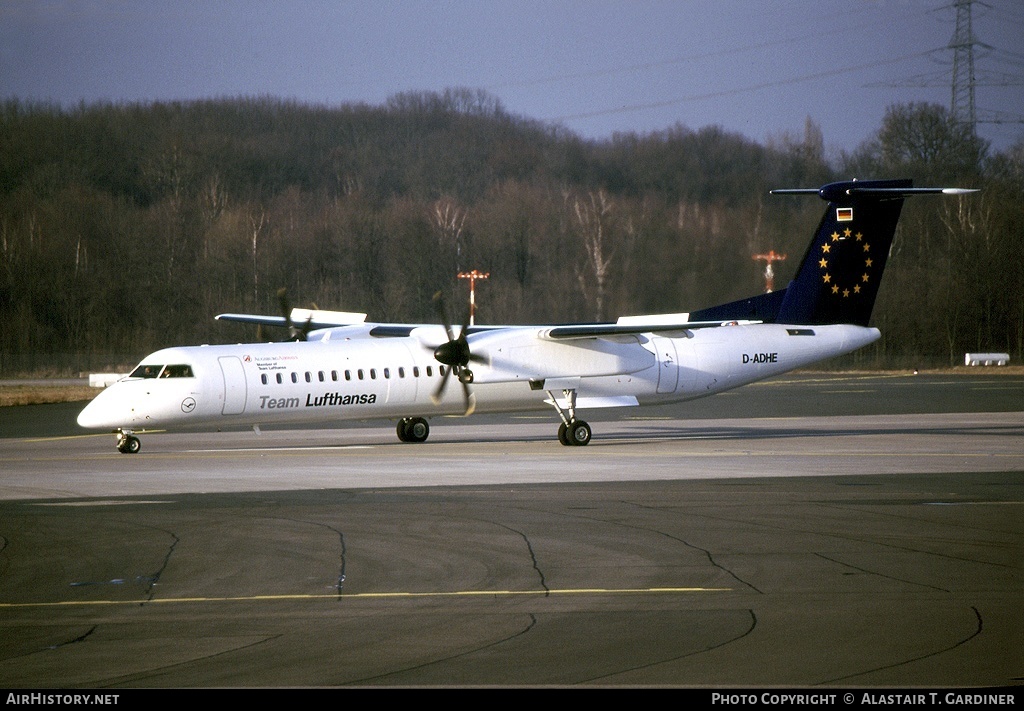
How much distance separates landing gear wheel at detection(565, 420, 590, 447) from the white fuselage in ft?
2.19

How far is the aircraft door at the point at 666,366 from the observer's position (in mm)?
30266

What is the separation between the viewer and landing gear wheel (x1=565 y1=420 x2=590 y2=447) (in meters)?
28.6

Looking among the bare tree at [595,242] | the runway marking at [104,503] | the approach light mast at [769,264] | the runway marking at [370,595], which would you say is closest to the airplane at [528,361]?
the runway marking at [104,503]

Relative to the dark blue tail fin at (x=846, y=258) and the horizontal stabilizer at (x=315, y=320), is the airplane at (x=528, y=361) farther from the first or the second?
the horizontal stabilizer at (x=315, y=320)

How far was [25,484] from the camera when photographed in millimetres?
20656

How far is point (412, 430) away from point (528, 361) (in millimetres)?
3744

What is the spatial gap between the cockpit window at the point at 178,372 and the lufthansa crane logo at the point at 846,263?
55.2ft

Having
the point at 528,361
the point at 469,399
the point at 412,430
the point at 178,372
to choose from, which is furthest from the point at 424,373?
the point at 178,372

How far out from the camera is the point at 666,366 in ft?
99.3

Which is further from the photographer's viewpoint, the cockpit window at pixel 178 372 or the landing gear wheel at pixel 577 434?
the landing gear wheel at pixel 577 434

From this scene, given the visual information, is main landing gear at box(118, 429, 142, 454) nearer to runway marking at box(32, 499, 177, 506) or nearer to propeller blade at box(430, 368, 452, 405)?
propeller blade at box(430, 368, 452, 405)

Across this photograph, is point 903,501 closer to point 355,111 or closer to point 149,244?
point 149,244

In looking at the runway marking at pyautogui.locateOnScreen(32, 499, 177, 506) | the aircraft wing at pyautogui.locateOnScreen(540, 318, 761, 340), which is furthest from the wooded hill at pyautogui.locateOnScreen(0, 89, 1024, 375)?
the runway marking at pyautogui.locateOnScreen(32, 499, 177, 506)
